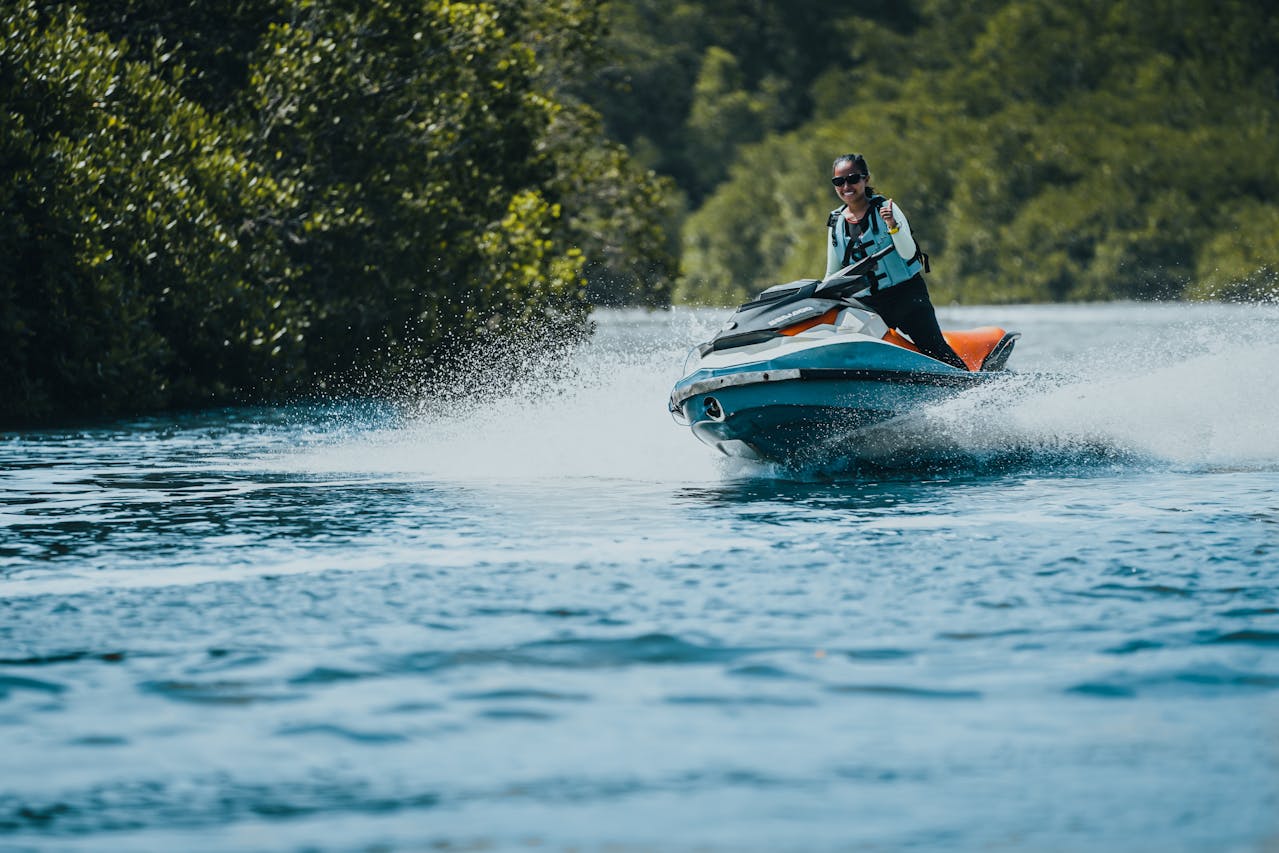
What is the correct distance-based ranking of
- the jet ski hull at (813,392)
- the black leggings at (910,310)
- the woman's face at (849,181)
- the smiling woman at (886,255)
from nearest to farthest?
the jet ski hull at (813,392)
the woman's face at (849,181)
the smiling woman at (886,255)
the black leggings at (910,310)

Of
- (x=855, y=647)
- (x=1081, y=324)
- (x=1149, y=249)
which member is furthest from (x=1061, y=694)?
(x=1149, y=249)

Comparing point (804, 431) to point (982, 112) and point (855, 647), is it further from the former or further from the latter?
point (982, 112)

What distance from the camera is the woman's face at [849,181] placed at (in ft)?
32.8

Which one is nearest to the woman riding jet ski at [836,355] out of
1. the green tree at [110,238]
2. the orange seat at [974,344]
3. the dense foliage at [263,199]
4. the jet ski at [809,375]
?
the jet ski at [809,375]

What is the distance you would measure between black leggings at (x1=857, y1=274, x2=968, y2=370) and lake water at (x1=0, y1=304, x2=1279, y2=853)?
1.31 ft

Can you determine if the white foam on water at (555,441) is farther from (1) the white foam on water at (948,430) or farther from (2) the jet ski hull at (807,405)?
(2) the jet ski hull at (807,405)

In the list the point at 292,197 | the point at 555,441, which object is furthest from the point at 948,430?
the point at 292,197

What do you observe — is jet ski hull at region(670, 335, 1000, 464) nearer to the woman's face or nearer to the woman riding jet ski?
the woman riding jet ski

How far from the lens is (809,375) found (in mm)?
9766

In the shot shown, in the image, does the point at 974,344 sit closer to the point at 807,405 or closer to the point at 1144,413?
the point at 1144,413

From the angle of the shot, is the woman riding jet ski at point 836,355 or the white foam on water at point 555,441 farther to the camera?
the white foam on water at point 555,441

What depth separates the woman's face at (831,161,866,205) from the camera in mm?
9984

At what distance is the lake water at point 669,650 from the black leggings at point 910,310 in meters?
0.40

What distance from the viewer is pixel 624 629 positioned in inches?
242
